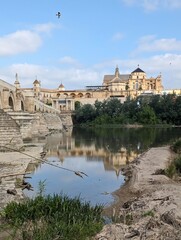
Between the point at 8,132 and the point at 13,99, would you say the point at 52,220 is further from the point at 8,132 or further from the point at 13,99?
the point at 13,99

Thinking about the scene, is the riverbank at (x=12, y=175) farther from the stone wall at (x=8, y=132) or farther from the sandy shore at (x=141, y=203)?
the stone wall at (x=8, y=132)

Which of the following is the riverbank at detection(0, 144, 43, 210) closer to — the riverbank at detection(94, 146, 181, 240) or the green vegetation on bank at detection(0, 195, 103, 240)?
the green vegetation on bank at detection(0, 195, 103, 240)

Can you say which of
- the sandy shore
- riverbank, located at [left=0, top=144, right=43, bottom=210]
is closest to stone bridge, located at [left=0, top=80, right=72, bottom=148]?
riverbank, located at [left=0, top=144, right=43, bottom=210]

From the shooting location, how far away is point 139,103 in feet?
264

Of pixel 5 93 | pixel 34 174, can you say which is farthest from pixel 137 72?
pixel 34 174

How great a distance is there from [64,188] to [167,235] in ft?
25.3

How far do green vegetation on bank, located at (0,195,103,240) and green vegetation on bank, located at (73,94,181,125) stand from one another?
67.6 meters

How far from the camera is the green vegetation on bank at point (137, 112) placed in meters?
75.5

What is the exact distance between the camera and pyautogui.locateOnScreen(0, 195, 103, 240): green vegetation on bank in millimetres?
7199

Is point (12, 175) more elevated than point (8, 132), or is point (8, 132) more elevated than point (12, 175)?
point (8, 132)

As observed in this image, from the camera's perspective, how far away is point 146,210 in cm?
978

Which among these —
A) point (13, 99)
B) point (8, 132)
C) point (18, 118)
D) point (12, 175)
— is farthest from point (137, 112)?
point (12, 175)

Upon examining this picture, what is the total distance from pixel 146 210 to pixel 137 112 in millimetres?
69295

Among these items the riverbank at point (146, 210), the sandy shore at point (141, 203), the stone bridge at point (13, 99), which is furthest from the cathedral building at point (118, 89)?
the riverbank at point (146, 210)
